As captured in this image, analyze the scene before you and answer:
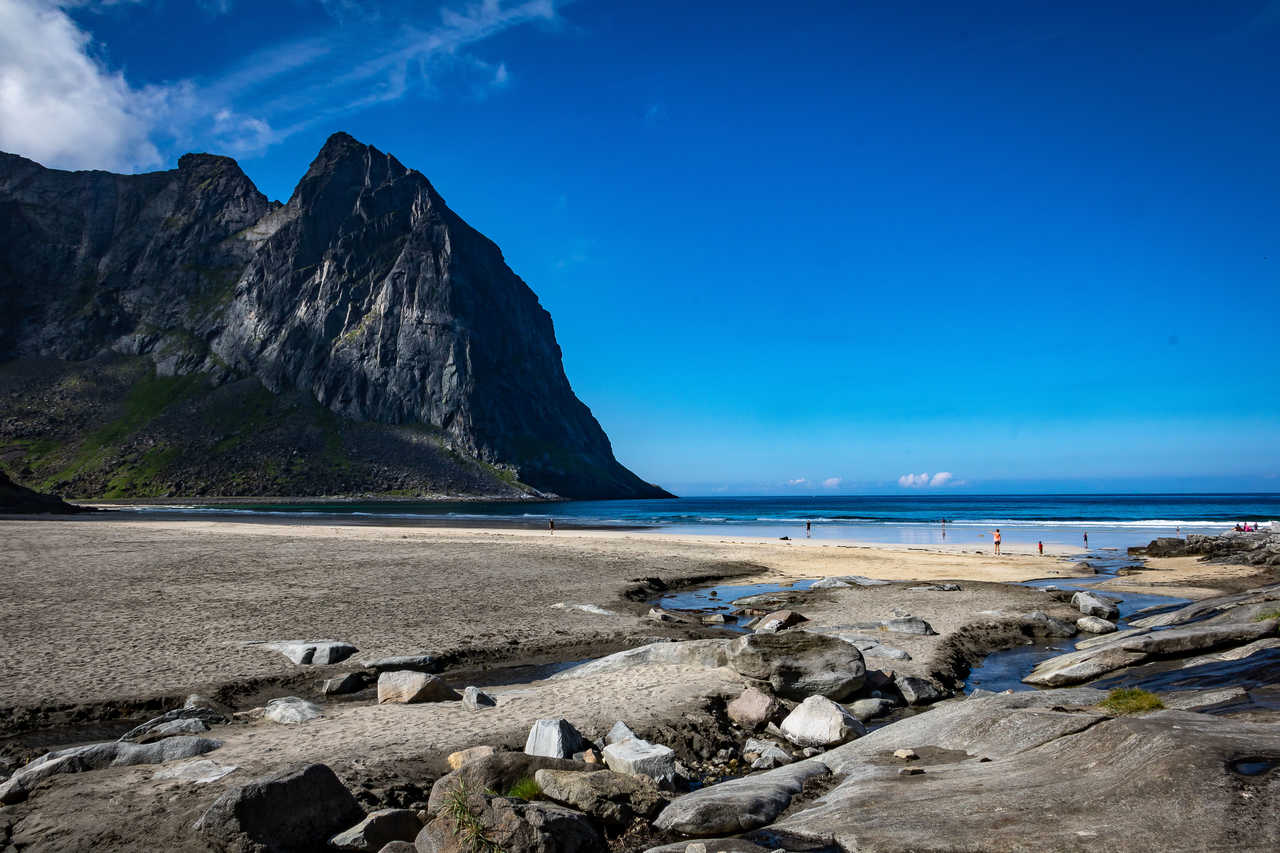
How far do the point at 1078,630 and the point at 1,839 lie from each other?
25.4 meters

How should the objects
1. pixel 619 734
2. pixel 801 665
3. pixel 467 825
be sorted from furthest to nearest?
pixel 801 665 < pixel 619 734 < pixel 467 825

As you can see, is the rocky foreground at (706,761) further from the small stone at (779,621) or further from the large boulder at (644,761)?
the small stone at (779,621)

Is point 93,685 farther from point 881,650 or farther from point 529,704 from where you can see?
point 881,650

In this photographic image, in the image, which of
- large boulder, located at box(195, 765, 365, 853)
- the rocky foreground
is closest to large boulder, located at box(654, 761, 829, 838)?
the rocky foreground

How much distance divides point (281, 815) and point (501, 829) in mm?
2456

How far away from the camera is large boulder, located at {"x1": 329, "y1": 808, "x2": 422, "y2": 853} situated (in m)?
7.39

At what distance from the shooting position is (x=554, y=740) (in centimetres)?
1032

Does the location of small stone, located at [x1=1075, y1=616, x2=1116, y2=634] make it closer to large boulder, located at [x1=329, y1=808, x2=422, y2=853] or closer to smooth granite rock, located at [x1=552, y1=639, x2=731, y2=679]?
smooth granite rock, located at [x1=552, y1=639, x2=731, y2=679]

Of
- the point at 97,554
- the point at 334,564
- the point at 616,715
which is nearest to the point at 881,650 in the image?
the point at 616,715

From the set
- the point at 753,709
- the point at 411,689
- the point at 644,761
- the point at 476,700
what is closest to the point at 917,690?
the point at 753,709

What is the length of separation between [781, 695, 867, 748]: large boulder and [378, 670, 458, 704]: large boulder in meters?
6.44

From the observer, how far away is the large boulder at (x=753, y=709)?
12.8m

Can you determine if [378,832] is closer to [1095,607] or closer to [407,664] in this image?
[407,664]

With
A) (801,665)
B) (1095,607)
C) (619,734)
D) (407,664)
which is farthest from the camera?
(1095,607)
